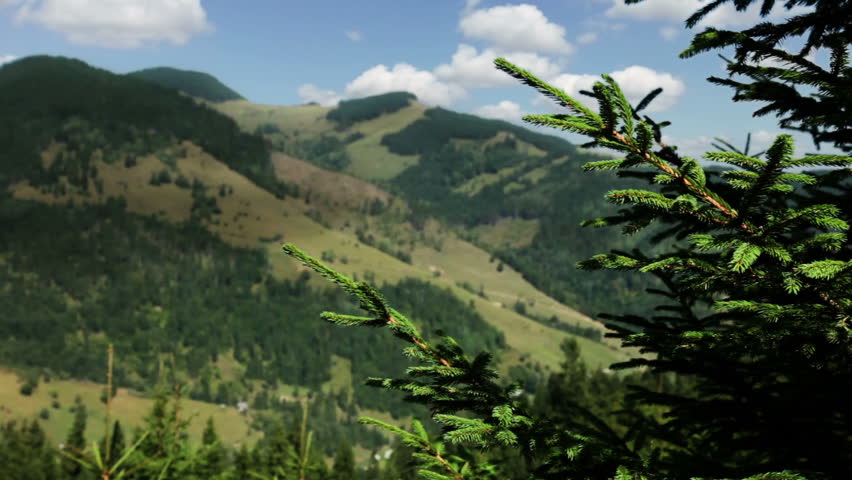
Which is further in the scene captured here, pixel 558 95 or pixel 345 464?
pixel 345 464

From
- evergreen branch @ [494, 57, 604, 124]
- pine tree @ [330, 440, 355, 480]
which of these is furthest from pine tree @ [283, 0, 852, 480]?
pine tree @ [330, 440, 355, 480]

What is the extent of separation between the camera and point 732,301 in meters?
3.62

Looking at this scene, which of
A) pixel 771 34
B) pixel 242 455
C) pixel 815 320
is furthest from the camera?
pixel 242 455

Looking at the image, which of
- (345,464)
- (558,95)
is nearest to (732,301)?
(558,95)

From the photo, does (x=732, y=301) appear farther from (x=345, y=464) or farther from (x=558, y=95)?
(x=345, y=464)

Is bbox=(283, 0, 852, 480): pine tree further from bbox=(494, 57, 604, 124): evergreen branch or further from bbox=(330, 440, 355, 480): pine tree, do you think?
bbox=(330, 440, 355, 480): pine tree

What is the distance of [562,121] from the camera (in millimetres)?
3855

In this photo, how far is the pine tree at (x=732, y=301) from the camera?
145 inches

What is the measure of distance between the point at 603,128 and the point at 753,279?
158 centimetres

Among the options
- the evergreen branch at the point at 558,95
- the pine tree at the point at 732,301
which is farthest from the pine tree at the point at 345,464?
the evergreen branch at the point at 558,95

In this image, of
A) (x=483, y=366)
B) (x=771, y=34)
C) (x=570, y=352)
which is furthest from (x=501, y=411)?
(x=570, y=352)

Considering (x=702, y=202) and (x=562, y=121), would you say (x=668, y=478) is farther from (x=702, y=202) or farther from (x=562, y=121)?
(x=562, y=121)

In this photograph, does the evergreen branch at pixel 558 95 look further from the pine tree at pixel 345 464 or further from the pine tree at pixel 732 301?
the pine tree at pixel 345 464

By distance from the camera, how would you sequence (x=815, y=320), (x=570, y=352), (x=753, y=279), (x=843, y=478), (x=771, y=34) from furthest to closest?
1. (x=570, y=352)
2. (x=771, y=34)
3. (x=843, y=478)
4. (x=753, y=279)
5. (x=815, y=320)
